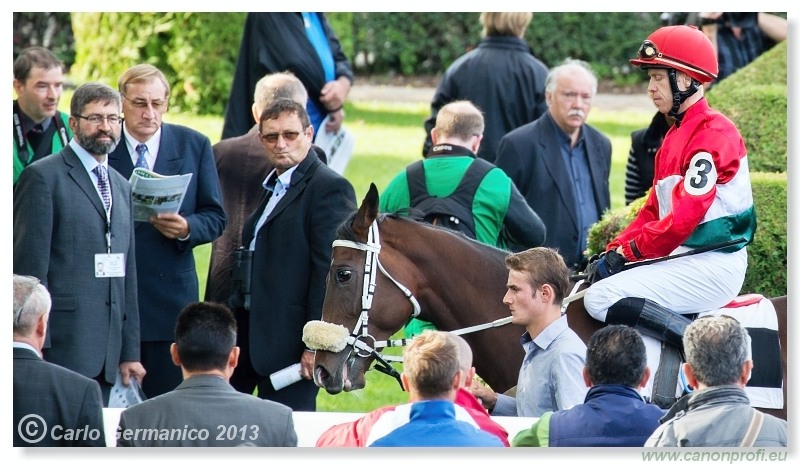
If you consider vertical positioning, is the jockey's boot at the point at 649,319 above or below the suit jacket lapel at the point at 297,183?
below

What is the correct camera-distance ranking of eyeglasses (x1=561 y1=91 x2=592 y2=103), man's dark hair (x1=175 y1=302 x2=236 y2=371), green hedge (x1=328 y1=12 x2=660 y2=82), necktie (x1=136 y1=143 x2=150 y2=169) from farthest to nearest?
green hedge (x1=328 y1=12 x2=660 y2=82) → eyeglasses (x1=561 y1=91 x2=592 y2=103) → necktie (x1=136 y1=143 x2=150 y2=169) → man's dark hair (x1=175 y1=302 x2=236 y2=371)

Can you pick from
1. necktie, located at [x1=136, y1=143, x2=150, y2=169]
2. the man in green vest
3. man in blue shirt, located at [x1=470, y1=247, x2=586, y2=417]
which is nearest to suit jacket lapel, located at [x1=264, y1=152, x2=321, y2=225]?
necktie, located at [x1=136, y1=143, x2=150, y2=169]

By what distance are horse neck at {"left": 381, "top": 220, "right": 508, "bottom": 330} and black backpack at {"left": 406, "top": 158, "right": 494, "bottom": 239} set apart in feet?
2.49

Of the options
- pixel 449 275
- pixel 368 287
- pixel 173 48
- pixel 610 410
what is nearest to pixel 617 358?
pixel 610 410

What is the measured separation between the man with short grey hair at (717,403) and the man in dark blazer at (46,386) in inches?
76.4

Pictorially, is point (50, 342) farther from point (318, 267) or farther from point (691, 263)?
point (691, 263)

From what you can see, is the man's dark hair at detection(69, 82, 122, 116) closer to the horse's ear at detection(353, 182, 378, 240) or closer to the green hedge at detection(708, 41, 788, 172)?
the horse's ear at detection(353, 182, 378, 240)

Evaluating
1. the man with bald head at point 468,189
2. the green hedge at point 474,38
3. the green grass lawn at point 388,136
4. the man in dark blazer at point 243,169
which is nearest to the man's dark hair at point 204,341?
the man with bald head at point 468,189

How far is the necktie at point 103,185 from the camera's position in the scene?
578 cm

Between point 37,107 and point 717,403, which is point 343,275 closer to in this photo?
point 717,403

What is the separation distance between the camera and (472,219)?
6141 millimetres

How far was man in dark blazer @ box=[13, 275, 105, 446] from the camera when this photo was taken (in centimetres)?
445

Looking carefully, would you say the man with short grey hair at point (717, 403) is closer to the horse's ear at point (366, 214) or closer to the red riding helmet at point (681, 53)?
the red riding helmet at point (681, 53)

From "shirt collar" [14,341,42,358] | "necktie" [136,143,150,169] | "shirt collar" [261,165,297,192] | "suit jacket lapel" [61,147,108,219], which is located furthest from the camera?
"necktie" [136,143,150,169]
